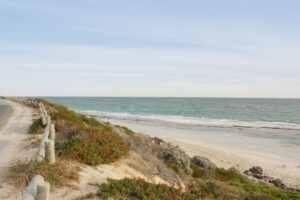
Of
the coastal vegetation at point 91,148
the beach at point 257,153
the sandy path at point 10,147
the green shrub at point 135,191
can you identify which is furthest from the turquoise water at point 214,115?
the green shrub at point 135,191

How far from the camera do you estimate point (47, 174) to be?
842 cm

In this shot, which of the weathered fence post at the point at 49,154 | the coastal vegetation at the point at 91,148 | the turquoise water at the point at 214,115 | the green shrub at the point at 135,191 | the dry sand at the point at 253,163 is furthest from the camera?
the turquoise water at the point at 214,115

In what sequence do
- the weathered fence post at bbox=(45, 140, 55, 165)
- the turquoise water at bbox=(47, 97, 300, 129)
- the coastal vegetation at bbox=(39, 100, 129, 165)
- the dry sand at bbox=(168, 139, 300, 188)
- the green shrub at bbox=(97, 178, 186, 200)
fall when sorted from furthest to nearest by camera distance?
the turquoise water at bbox=(47, 97, 300, 129)
the dry sand at bbox=(168, 139, 300, 188)
the coastal vegetation at bbox=(39, 100, 129, 165)
the weathered fence post at bbox=(45, 140, 55, 165)
the green shrub at bbox=(97, 178, 186, 200)

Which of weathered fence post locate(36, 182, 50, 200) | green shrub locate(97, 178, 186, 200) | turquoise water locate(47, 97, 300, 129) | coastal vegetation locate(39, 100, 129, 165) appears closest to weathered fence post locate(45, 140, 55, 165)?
coastal vegetation locate(39, 100, 129, 165)

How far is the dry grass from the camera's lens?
827 cm

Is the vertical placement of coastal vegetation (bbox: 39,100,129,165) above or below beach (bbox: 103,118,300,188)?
above

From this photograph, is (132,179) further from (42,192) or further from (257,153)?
(257,153)

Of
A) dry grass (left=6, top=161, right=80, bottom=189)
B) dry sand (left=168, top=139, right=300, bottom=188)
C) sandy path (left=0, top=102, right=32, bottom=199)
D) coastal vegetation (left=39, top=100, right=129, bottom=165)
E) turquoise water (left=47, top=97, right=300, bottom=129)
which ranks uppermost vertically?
coastal vegetation (left=39, top=100, right=129, bottom=165)

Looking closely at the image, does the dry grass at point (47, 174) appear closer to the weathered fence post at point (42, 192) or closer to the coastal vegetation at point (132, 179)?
the coastal vegetation at point (132, 179)

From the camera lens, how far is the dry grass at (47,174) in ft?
27.1

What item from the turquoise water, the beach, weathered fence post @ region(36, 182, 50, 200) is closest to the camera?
weathered fence post @ region(36, 182, 50, 200)

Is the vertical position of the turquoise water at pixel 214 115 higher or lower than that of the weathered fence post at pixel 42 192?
lower

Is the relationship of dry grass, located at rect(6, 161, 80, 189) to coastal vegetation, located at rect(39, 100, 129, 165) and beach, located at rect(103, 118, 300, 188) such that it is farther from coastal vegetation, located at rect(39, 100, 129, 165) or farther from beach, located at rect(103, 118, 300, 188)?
beach, located at rect(103, 118, 300, 188)

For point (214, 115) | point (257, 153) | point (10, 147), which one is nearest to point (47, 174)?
point (10, 147)
